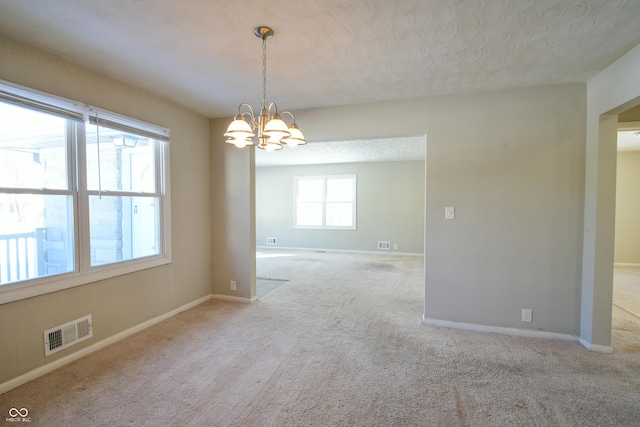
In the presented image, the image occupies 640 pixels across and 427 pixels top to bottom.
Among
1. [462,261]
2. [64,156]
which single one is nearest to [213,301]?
[64,156]

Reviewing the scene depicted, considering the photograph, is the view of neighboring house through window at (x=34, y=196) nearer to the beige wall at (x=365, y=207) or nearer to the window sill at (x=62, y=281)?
the window sill at (x=62, y=281)

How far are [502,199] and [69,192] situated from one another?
4026mm

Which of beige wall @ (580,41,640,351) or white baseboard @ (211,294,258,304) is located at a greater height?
beige wall @ (580,41,640,351)

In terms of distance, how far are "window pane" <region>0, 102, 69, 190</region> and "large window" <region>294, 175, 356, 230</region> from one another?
245 inches

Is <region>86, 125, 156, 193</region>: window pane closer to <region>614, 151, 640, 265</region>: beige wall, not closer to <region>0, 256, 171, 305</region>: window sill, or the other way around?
<region>0, 256, 171, 305</region>: window sill

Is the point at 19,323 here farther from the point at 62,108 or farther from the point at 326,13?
the point at 326,13

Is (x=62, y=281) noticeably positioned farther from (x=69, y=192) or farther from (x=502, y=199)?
(x=502, y=199)

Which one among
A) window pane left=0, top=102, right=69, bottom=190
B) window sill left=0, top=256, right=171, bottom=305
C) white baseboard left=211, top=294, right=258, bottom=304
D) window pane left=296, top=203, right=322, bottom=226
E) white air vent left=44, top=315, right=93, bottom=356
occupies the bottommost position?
white baseboard left=211, top=294, right=258, bottom=304

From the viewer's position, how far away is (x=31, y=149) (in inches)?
85.0

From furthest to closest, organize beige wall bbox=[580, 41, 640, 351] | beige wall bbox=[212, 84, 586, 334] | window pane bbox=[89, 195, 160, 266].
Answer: beige wall bbox=[212, 84, 586, 334] → window pane bbox=[89, 195, 160, 266] → beige wall bbox=[580, 41, 640, 351]

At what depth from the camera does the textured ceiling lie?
166cm

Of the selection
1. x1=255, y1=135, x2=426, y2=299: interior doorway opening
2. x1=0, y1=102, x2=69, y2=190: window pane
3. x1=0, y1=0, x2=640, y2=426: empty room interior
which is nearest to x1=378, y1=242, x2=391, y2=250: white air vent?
x1=255, y1=135, x2=426, y2=299: interior doorway opening

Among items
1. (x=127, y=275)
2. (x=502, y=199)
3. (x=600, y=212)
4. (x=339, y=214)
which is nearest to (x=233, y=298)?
(x=127, y=275)

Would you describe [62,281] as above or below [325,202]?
below
